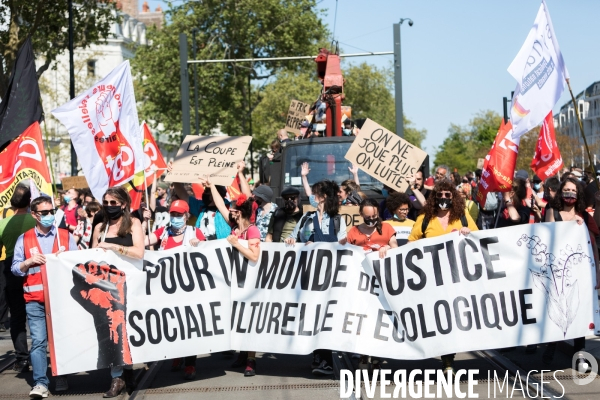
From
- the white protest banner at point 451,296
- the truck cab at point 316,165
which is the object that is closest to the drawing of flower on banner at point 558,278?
the white protest banner at point 451,296

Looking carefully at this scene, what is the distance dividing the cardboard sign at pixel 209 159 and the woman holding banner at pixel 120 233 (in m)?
2.41

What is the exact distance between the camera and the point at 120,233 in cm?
820

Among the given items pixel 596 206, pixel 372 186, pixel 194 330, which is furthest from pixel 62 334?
pixel 372 186

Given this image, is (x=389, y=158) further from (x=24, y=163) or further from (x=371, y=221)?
(x=24, y=163)

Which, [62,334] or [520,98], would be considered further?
[520,98]

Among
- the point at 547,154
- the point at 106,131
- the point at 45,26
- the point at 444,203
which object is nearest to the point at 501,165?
the point at 547,154

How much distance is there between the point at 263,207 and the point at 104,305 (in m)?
2.05

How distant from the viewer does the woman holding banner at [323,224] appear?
874 cm

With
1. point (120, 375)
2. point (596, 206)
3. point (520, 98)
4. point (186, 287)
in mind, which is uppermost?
point (520, 98)

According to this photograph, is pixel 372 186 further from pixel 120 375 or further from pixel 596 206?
pixel 120 375

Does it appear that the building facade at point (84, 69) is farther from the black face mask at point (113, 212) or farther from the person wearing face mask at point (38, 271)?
the black face mask at point (113, 212)

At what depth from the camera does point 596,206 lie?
29.5 ft

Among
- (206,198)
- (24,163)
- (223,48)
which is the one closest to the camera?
(24,163)

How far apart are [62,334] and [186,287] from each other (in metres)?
1.14
